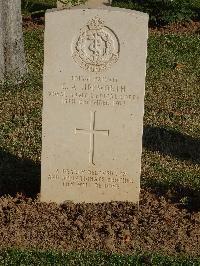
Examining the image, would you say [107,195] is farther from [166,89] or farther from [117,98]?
[166,89]

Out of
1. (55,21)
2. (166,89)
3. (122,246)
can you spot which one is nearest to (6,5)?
(166,89)

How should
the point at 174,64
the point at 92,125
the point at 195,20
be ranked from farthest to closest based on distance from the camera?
1. the point at 195,20
2. the point at 174,64
3. the point at 92,125

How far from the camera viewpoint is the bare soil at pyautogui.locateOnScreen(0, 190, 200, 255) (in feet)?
18.8

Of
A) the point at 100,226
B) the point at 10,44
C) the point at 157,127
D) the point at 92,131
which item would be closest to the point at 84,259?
the point at 100,226

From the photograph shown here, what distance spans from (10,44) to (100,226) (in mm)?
4915

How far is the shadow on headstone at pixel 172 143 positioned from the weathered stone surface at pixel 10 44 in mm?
2623

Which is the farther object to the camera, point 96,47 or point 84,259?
point 96,47

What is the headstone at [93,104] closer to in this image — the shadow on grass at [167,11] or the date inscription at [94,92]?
the date inscription at [94,92]

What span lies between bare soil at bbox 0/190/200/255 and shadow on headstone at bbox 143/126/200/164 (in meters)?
1.47

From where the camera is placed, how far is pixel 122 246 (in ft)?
18.7

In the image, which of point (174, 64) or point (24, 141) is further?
point (174, 64)

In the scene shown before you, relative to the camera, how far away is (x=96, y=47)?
5820 millimetres

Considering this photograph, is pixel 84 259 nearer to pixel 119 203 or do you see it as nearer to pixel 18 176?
pixel 119 203

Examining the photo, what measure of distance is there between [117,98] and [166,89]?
4.16 meters
